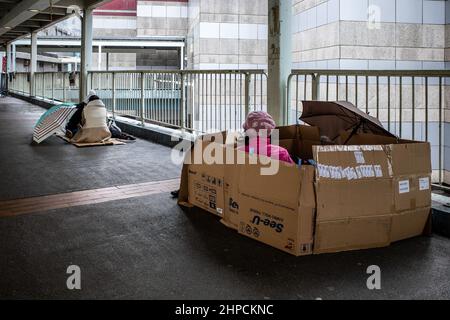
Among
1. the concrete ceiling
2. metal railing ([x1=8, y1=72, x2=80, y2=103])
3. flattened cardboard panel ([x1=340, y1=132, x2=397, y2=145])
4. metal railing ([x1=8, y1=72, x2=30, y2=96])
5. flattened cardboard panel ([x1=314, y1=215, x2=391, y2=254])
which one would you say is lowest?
flattened cardboard panel ([x1=314, y1=215, x2=391, y2=254])

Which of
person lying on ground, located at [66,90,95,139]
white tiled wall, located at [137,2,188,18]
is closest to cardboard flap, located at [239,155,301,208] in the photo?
person lying on ground, located at [66,90,95,139]

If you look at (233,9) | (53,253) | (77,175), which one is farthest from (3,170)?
(233,9)

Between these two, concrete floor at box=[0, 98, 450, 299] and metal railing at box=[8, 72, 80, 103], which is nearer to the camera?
concrete floor at box=[0, 98, 450, 299]

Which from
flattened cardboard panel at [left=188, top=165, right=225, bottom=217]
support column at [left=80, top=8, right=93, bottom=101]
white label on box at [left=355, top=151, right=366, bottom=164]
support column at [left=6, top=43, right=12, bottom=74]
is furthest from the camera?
support column at [left=6, top=43, right=12, bottom=74]

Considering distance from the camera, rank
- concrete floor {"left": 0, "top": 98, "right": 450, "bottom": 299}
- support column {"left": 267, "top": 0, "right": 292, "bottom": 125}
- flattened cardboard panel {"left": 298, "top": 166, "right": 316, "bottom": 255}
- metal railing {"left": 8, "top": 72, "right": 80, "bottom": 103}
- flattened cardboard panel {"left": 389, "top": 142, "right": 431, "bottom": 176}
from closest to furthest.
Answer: concrete floor {"left": 0, "top": 98, "right": 450, "bottom": 299}, flattened cardboard panel {"left": 298, "top": 166, "right": 316, "bottom": 255}, flattened cardboard panel {"left": 389, "top": 142, "right": 431, "bottom": 176}, support column {"left": 267, "top": 0, "right": 292, "bottom": 125}, metal railing {"left": 8, "top": 72, "right": 80, "bottom": 103}

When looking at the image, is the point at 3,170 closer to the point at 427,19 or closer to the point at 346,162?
the point at 346,162

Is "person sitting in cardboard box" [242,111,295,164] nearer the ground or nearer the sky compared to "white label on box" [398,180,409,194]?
nearer the sky

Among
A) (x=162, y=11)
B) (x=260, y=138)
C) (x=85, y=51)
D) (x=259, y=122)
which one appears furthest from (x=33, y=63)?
(x=260, y=138)

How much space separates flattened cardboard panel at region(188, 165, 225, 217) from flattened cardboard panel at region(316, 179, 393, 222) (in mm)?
964

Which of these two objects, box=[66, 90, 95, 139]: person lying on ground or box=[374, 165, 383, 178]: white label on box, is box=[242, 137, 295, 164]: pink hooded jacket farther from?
box=[66, 90, 95, 139]: person lying on ground

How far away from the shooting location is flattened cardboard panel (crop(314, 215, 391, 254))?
2732 mm

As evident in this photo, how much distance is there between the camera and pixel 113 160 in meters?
6.19

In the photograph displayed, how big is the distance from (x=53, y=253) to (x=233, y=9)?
16.8 meters

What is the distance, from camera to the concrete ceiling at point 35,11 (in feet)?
39.3
